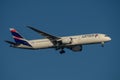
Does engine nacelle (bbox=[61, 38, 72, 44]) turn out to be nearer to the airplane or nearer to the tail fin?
the airplane

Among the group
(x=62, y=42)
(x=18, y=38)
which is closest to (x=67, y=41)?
(x=62, y=42)

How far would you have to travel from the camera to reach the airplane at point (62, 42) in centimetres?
8356

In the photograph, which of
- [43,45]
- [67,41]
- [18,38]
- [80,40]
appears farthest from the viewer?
[18,38]

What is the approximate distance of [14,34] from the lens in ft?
307

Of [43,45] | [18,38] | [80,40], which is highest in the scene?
[18,38]

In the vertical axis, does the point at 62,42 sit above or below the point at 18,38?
below

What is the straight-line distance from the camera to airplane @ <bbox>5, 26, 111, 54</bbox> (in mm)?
83562

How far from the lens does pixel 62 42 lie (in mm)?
85125

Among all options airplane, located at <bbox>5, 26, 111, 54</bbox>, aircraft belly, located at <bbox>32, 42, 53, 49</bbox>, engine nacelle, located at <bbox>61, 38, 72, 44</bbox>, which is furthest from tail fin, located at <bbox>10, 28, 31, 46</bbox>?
engine nacelle, located at <bbox>61, 38, 72, 44</bbox>

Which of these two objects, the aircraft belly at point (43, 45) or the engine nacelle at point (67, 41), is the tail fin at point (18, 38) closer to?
the aircraft belly at point (43, 45)

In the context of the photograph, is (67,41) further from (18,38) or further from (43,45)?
(18,38)

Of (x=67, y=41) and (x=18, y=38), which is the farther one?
(x=18, y=38)

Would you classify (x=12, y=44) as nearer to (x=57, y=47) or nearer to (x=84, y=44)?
(x=57, y=47)

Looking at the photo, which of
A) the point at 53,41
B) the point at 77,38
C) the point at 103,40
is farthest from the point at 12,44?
the point at 103,40
